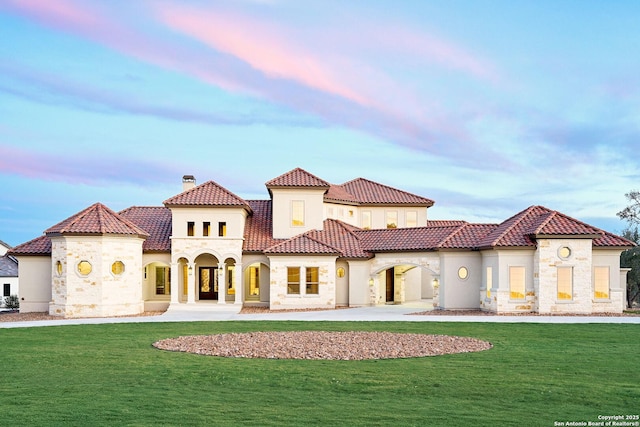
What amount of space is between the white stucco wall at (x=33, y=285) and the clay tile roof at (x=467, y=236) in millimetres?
21629

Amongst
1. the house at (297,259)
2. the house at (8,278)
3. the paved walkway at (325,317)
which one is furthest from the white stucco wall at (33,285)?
the house at (8,278)

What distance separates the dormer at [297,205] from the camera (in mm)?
38562

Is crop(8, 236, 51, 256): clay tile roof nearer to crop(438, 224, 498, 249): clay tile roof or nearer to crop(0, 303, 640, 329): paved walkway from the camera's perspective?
crop(0, 303, 640, 329): paved walkway

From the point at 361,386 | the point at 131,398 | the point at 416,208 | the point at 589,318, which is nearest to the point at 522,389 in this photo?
the point at 361,386

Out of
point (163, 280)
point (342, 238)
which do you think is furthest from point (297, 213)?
point (163, 280)

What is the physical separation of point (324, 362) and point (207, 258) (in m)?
24.2

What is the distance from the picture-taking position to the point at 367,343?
63.5 feet

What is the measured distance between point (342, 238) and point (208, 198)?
829cm

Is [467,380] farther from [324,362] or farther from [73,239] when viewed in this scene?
[73,239]

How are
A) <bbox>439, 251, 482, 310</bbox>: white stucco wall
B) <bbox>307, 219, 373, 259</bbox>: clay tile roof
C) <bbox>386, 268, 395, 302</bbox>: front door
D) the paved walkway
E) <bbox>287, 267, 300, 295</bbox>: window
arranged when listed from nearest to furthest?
the paved walkway, <bbox>439, 251, 482, 310</bbox>: white stucco wall, <bbox>287, 267, 300, 295</bbox>: window, <bbox>307, 219, 373, 259</bbox>: clay tile roof, <bbox>386, 268, 395, 302</bbox>: front door

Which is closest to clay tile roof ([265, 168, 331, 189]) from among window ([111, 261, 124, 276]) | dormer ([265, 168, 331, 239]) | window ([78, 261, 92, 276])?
dormer ([265, 168, 331, 239])

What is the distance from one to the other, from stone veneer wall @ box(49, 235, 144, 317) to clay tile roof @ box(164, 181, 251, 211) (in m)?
4.49

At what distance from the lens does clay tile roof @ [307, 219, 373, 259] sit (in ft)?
A: 120

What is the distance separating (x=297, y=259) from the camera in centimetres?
3538
